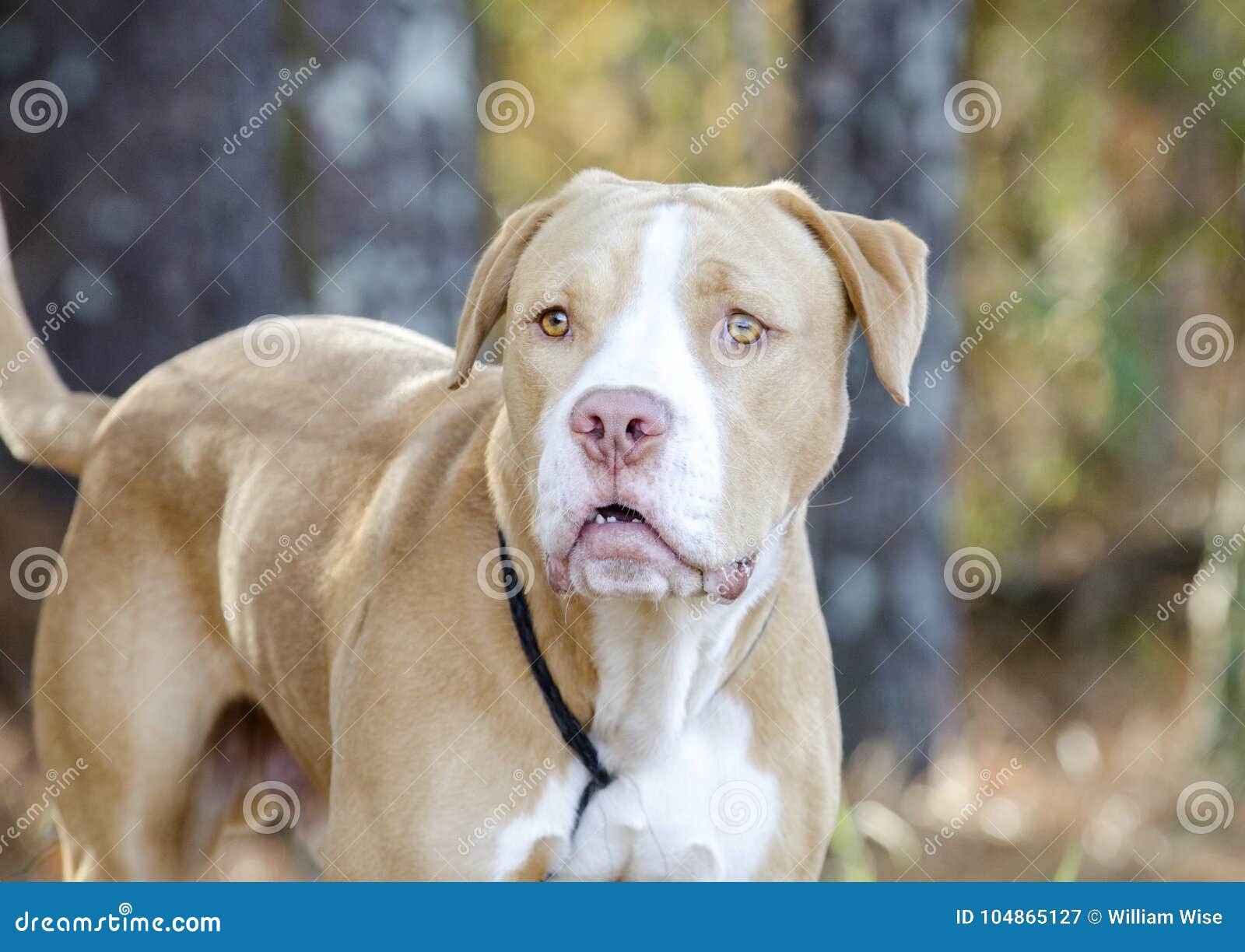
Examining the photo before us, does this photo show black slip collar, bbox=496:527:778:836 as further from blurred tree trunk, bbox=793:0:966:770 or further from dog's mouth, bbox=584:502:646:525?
blurred tree trunk, bbox=793:0:966:770

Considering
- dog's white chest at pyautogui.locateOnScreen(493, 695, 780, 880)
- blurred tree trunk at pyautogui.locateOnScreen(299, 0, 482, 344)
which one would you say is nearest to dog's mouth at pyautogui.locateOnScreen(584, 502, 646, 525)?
dog's white chest at pyautogui.locateOnScreen(493, 695, 780, 880)

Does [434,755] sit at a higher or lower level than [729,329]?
lower

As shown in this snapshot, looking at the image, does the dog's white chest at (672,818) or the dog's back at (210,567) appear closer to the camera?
the dog's white chest at (672,818)

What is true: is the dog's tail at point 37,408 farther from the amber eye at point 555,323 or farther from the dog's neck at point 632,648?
the amber eye at point 555,323

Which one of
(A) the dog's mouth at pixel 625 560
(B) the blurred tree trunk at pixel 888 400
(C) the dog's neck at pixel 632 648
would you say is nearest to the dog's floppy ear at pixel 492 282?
(C) the dog's neck at pixel 632 648

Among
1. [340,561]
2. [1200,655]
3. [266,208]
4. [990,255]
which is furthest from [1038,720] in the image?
[340,561]

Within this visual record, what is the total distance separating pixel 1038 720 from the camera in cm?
940

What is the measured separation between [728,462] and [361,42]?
11.9 ft

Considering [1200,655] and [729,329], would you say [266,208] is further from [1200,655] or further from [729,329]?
[1200,655]

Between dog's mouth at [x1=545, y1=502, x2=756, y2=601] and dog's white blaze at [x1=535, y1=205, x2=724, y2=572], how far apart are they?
4 cm

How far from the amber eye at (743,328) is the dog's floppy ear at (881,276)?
326 mm

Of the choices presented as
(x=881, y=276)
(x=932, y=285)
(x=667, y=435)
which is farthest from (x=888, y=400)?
(x=667, y=435)

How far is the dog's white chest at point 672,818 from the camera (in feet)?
10.3

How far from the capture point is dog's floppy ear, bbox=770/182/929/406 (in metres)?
3.19
